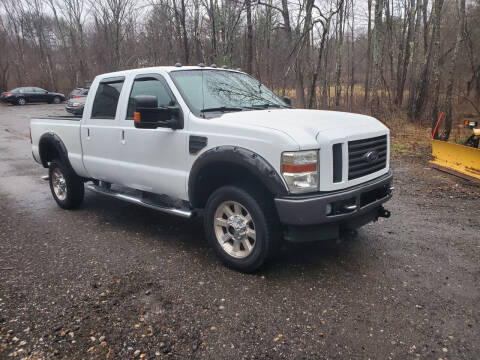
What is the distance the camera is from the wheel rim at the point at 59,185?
6.07 m

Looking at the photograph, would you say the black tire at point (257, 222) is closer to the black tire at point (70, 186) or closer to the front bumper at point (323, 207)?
the front bumper at point (323, 207)

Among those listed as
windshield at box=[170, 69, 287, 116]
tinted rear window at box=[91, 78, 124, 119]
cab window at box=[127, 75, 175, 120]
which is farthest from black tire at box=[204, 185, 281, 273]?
tinted rear window at box=[91, 78, 124, 119]

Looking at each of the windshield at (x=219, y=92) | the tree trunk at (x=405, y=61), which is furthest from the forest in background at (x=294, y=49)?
the windshield at (x=219, y=92)

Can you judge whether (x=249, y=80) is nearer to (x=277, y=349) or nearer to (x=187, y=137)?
(x=187, y=137)

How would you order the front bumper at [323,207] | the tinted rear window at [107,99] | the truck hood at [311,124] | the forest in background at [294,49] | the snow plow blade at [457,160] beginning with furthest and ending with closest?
the forest in background at [294,49], the snow plow blade at [457,160], the tinted rear window at [107,99], the truck hood at [311,124], the front bumper at [323,207]

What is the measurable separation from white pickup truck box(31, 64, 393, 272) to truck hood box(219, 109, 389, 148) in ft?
0.03

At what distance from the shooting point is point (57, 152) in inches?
245

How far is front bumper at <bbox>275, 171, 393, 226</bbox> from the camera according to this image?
3215mm

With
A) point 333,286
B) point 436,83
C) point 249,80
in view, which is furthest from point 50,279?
point 436,83

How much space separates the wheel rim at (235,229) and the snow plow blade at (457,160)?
5201 mm

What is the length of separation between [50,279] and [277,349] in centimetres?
242

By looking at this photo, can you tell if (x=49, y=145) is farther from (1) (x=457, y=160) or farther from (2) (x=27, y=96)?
(2) (x=27, y=96)

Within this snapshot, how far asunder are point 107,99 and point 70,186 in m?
1.65

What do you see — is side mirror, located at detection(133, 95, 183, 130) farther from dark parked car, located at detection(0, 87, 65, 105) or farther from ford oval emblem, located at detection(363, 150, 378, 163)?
dark parked car, located at detection(0, 87, 65, 105)
